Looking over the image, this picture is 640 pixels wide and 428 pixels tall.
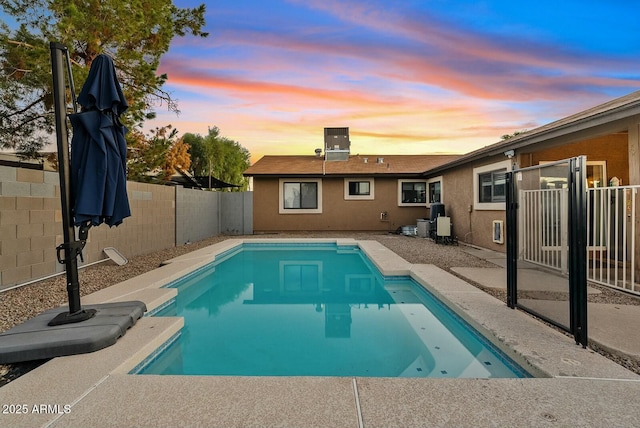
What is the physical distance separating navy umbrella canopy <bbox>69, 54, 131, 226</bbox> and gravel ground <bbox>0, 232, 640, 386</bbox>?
4.73ft

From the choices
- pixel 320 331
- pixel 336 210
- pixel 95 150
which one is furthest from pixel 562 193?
pixel 336 210

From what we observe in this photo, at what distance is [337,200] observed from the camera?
1565 centimetres

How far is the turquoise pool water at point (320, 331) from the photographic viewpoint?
3.24 meters

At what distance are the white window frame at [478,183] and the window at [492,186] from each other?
0.08m

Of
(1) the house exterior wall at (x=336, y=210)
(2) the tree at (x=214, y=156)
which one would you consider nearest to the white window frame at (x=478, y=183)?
(1) the house exterior wall at (x=336, y=210)

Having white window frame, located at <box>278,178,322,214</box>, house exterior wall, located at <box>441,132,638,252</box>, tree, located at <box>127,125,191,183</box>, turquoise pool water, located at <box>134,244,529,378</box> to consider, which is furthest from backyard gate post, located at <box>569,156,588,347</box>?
white window frame, located at <box>278,178,322,214</box>

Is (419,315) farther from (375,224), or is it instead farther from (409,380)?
(375,224)

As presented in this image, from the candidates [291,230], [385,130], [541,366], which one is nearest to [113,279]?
[541,366]

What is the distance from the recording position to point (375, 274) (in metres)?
7.25

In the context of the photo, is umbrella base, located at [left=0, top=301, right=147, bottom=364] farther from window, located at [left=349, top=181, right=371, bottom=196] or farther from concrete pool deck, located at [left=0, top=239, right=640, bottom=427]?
window, located at [left=349, top=181, right=371, bottom=196]

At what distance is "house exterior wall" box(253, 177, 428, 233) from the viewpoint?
51.1 ft

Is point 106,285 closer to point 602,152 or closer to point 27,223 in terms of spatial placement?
point 27,223

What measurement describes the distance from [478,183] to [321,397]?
909 centimetres

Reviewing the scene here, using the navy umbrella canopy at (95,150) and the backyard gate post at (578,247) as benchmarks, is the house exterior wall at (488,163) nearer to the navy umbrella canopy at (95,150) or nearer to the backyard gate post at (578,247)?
the backyard gate post at (578,247)
